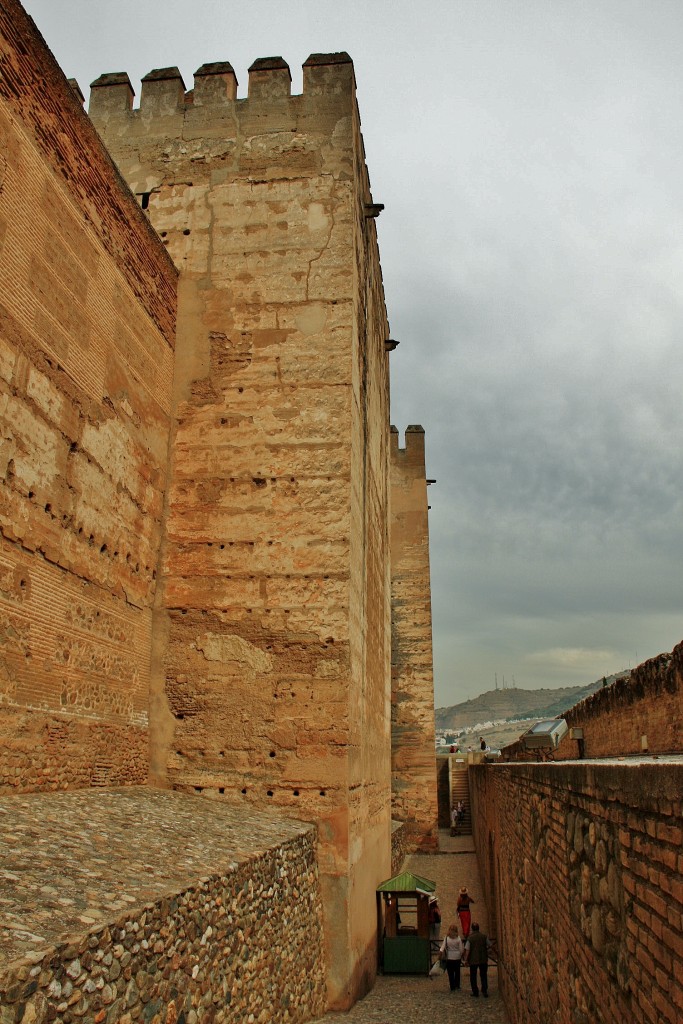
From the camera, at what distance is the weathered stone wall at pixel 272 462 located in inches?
305

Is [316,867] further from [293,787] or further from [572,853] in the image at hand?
[572,853]

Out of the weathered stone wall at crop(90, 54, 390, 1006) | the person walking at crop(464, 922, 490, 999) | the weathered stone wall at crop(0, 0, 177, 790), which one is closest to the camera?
the weathered stone wall at crop(0, 0, 177, 790)

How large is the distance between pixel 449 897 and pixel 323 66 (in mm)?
13657

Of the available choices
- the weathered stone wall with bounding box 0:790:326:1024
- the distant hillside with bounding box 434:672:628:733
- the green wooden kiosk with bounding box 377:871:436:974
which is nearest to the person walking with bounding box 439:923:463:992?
the green wooden kiosk with bounding box 377:871:436:974

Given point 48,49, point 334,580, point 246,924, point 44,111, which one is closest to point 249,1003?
point 246,924

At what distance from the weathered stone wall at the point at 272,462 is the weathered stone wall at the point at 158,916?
0.80 metres

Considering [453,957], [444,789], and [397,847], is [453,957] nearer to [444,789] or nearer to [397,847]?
[397,847]

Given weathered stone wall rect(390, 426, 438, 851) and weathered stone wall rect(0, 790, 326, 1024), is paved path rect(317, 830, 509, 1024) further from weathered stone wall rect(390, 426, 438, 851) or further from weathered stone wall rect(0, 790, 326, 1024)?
weathered stone wall rect(390, 426, 438, 851)

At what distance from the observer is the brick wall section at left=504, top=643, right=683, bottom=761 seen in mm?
7312

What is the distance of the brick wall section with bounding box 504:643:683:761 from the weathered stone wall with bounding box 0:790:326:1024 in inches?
139

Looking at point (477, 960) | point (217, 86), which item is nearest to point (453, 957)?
point (477, 960)

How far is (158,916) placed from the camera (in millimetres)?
3703

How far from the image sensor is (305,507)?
328 inches

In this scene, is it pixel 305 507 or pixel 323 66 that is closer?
pixel 305 507
